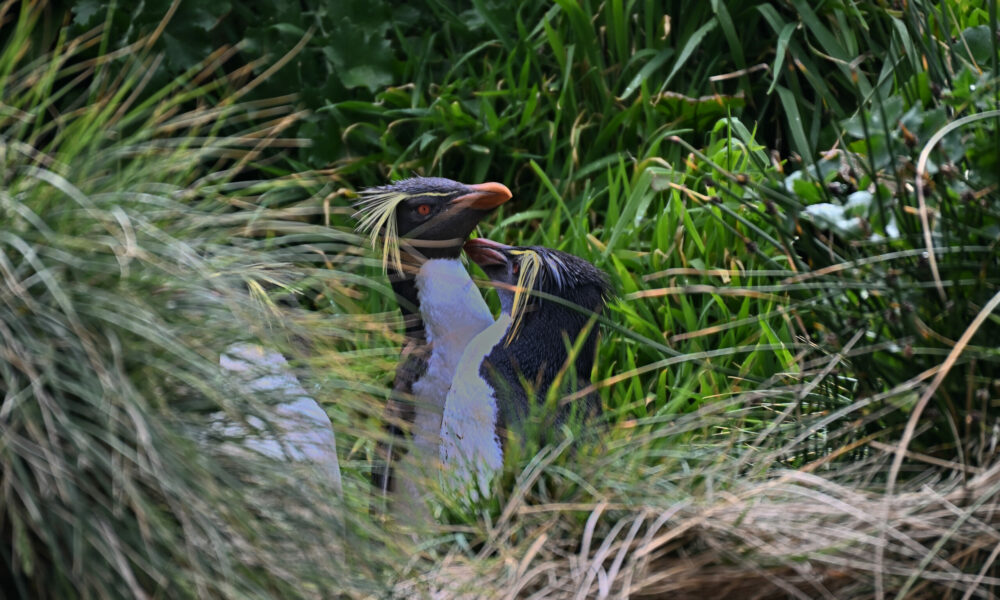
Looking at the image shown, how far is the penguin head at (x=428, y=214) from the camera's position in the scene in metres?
2.57

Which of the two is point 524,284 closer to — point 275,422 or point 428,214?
point 428,214

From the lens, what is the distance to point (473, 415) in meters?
2.34

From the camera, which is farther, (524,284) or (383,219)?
(383,219)

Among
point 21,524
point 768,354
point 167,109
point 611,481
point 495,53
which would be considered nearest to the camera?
point 21,524

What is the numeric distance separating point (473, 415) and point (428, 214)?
0.49m

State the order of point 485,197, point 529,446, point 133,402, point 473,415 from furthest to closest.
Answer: point 485,197, point 473,415, point 529,446, point 133,402

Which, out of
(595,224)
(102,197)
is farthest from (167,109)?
(595,224)

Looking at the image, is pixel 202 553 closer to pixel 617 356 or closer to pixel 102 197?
pixel 102 197

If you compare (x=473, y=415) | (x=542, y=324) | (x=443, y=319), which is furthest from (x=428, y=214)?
(x=473, y=415)

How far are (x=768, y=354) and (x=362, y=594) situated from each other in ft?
4.48

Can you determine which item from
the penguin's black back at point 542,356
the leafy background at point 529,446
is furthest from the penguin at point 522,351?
the leafy background at point 529,446

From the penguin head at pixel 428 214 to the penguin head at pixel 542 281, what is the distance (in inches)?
4.1

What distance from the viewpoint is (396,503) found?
6.75ft

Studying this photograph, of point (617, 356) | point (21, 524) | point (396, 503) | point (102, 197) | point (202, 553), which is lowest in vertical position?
point (617, 356)
